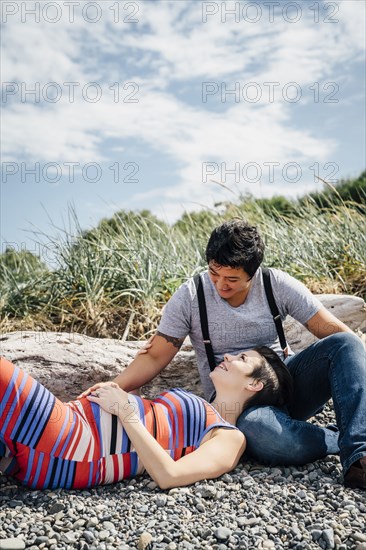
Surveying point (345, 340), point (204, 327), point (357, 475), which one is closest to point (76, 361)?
point (204, 327)

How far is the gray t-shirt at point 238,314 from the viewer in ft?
12.0

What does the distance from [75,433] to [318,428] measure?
1.46 metres

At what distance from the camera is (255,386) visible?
3.34m

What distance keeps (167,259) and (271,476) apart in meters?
3.08

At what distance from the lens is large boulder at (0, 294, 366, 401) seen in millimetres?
4051

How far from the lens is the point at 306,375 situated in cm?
355

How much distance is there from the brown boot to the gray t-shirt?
97 centimetres

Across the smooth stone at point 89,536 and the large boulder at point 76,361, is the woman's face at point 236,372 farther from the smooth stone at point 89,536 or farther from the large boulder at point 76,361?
the smooth stone at point 89,536

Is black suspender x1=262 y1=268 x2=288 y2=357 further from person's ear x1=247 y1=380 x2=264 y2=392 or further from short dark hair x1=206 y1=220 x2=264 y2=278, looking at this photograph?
person's ear x1=247 y1=380 x2=264 y2=392

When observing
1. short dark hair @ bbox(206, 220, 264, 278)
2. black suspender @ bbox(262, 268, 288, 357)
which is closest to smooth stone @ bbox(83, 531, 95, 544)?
short dark hair @ bbox(206, 220, 264, 278)

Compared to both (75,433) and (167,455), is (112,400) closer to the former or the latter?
(75,433)

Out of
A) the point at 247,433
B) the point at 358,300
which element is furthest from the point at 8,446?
the point at 358,300

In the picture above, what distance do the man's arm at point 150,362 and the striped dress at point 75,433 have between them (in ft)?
1.18

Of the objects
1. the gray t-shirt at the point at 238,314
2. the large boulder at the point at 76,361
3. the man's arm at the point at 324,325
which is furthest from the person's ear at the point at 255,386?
the large boulder at the point at 76,361
